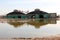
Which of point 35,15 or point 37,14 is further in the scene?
point 35,15

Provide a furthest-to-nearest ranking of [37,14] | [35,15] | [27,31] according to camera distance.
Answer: [35,15] → [37,14] → [27,31]

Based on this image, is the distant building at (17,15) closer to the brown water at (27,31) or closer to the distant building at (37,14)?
the distant building at (37,14)

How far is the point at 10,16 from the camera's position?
5972 cm

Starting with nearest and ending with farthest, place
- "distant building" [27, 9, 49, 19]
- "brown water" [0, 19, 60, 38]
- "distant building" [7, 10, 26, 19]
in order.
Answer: "brown water" [0, 19, 60, 38]
"distant building" [27, 9, 49, 19]
"distant building" [7, 10, 26, 19]

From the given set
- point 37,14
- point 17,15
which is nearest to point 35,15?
point 37,14

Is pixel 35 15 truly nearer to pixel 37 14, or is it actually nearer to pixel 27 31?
pixel 37 14

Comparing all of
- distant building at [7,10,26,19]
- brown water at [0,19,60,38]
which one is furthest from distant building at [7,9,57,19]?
brown water at [0,19,60,38]

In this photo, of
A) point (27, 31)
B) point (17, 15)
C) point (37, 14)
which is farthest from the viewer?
point (17, 15)

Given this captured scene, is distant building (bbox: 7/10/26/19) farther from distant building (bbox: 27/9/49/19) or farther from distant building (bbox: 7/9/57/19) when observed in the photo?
distant building (bbox: 27/9/49/19)

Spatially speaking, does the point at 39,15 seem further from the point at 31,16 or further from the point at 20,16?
the point at 20,16

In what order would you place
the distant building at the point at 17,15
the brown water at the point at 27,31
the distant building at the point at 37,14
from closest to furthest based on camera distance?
the brown water at the point at 27,31
the distant building at the point at 37,14
the distant building at the point at 17,15

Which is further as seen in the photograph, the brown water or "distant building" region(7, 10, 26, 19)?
"distant building" region(7, 10, 26, 19)

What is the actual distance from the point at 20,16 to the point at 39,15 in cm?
656

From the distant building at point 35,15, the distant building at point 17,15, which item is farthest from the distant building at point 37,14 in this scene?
the distant building at point 17,15
